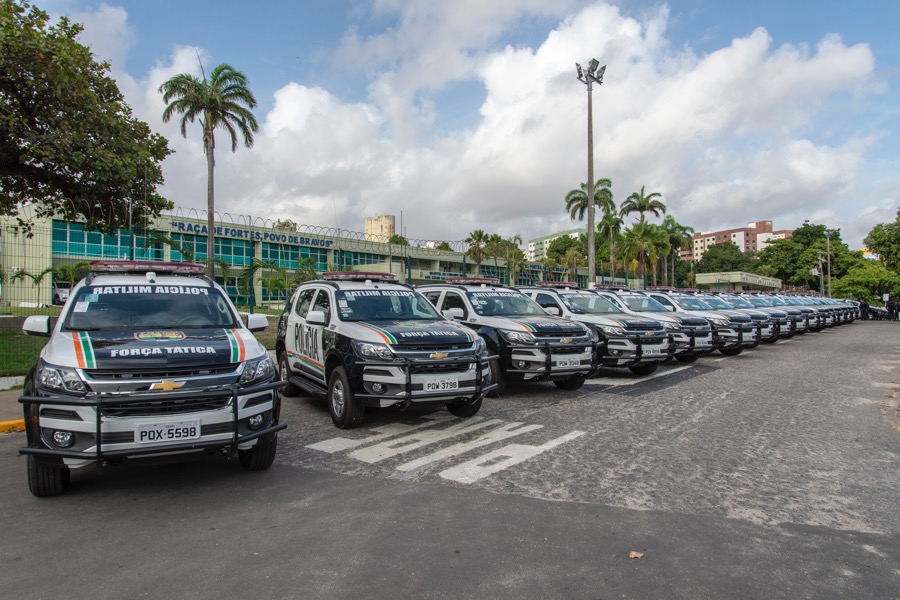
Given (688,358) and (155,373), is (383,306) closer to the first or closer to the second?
(155,373)

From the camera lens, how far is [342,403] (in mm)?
6676

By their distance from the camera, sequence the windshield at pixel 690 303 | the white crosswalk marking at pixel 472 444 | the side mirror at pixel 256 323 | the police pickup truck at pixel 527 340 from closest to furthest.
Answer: the white crosswalk marking at pixel 472 444
the side mirror at pixel 256 323
the police pickup truck at pixel 527 340
the windshield at pixel 690 303

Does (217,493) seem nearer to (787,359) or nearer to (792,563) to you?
(792,563)

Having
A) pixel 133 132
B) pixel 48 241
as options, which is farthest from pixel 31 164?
pixel 133 132

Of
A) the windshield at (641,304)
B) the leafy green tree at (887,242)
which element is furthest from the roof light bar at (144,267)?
the leafy green tree at (887,242)

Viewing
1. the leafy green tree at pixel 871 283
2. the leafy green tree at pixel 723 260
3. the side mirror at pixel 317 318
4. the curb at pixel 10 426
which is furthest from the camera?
the leafy green tree at pixel 723 260

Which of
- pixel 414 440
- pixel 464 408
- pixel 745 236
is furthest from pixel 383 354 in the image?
pixel 745 236

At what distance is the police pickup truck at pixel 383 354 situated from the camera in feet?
20.6

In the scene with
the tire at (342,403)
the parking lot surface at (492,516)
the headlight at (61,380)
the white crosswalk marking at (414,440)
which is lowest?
the parking lot surface at (492,516)

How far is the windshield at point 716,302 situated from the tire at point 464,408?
41.4 feet

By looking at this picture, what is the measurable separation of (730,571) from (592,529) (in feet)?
2.89

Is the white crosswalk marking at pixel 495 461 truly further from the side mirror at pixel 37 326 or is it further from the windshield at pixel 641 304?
the windshield at pixel 641 304

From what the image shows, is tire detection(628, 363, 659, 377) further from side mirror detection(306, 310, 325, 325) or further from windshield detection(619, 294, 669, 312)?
side mirror detection(306, 310, 325, 325)

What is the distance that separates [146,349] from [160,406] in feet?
1.76
